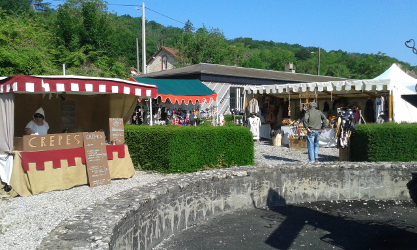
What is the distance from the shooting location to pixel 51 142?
662cm

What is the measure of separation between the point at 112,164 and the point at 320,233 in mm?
4570

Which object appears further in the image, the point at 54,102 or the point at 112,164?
the point at 54,102

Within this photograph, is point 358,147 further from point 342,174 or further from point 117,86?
point 117,86

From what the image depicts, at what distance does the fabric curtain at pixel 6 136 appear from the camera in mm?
6168

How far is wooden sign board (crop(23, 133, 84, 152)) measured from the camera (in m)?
6.36

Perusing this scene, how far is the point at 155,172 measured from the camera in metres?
8.25

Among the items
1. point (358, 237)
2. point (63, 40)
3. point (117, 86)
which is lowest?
point (358, 237)

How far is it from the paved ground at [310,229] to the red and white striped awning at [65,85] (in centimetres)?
384

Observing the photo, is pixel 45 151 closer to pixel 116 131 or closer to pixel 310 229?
pixel 116 131

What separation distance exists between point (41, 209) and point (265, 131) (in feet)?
40.1

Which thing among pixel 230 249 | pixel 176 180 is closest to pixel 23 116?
pixel 176 180

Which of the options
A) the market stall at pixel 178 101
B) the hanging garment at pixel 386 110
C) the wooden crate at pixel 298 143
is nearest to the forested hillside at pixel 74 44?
the market stall at pixel 178 101

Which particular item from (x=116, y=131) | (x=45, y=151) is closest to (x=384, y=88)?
(x=116, y=131)

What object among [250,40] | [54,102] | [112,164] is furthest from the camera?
[250,40]
